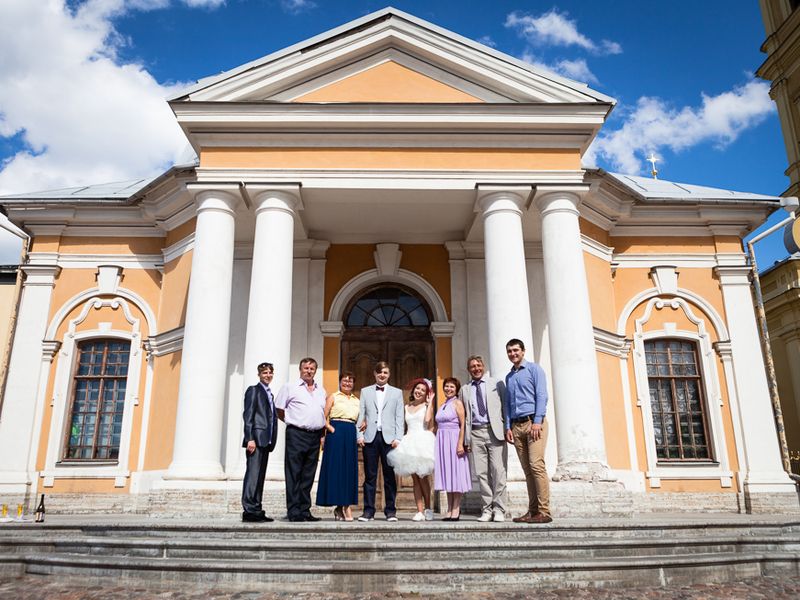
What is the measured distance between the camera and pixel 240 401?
9781mm

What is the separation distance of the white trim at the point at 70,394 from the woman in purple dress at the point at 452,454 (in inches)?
235

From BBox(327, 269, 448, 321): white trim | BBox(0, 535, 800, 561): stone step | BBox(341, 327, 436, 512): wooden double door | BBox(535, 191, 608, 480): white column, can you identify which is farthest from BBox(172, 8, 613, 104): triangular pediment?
BBox(0, 535, 800, 561): stone step

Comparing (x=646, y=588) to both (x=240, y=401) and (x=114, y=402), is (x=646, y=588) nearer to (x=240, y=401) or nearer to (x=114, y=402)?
(x=240, y=401)

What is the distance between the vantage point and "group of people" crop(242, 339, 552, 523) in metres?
6.49

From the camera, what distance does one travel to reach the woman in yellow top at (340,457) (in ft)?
22.0

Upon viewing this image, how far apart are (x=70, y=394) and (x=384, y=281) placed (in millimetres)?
5409

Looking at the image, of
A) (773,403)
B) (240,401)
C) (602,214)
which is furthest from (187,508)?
(773,403)

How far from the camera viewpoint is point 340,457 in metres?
6.77

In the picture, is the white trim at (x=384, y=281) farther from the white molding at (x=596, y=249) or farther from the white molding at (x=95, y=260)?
the white molding at (x=95, y=260)

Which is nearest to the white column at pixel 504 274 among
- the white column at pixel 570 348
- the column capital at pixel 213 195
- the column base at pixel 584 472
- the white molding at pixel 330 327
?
the white column at pixel 570 348

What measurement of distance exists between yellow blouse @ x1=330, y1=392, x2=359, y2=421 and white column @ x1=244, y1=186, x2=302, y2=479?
1.45 metres

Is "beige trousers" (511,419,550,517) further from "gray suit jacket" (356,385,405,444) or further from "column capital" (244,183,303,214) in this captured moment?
"column capital" (244,183,303,214)

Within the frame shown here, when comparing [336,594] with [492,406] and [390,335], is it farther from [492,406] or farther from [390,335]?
[390,335]

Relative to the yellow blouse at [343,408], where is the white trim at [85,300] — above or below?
above
